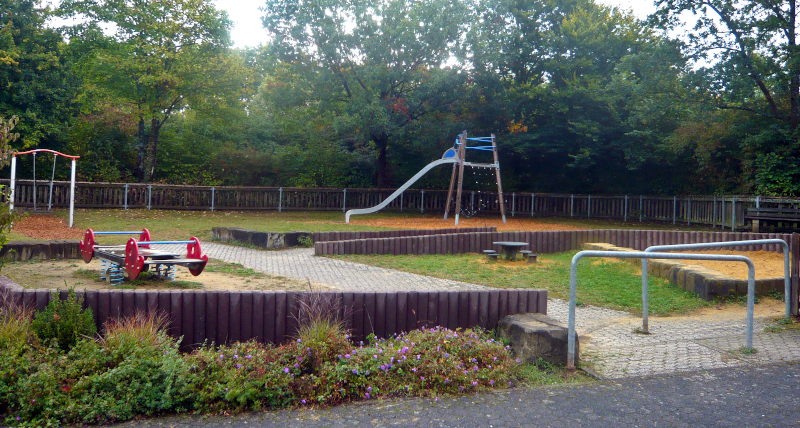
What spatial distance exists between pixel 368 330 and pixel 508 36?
79.6 ft

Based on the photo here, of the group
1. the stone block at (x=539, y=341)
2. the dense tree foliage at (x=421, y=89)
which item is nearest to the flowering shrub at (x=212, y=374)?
the stone block at (x=539, y=341)

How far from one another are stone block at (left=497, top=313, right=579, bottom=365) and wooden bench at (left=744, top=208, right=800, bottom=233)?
16.4 m

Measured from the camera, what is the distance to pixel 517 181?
3167 centimetres

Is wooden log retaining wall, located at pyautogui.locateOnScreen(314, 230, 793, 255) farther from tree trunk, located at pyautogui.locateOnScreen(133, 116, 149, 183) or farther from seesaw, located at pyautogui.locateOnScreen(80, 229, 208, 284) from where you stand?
tree trunk, located at pyautogui.locateOnScreen(133, 116, 149, 183)

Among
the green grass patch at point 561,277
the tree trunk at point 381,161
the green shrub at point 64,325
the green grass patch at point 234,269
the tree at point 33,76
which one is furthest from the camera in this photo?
the tree trunk at point 381,161

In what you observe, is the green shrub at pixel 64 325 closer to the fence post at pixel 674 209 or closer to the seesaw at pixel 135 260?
the seesaw at pixel 135 260

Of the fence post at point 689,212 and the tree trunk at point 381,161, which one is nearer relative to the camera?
the fence post at point 689,212

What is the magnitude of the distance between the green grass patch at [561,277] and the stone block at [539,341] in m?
2.88

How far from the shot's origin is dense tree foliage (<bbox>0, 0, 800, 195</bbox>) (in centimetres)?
2238

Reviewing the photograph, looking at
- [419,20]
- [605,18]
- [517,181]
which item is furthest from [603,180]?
[419,20]

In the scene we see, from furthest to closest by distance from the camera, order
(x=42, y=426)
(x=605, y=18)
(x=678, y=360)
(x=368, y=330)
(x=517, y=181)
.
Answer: (x=517, y=181), (x=605, y=18), (x=368, y=330), (x=678, y=360), (x=42, y=426)

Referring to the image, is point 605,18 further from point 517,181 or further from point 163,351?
point 163,351


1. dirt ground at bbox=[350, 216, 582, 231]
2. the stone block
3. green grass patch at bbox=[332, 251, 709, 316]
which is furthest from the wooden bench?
the stone block

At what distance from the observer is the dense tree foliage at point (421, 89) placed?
22375 mm
